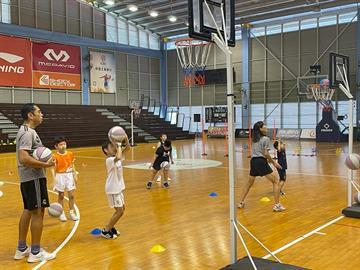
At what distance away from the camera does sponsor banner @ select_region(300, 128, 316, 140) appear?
27.7m

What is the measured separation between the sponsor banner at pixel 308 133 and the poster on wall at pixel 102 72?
1439 centimetres

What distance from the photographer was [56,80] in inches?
1105

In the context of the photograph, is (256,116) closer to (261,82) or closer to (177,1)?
(261,82)

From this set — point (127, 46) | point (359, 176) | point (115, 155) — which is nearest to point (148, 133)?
point (127, 46)

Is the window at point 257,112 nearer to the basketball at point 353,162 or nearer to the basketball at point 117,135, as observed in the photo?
the basketball at point 353,162

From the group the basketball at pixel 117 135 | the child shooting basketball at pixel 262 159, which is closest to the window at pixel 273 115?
the child shooting basketball at pixel 262 159

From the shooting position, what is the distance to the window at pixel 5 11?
2578 cm

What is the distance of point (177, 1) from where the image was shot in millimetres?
27203

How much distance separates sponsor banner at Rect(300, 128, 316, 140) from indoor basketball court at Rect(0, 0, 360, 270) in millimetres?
85

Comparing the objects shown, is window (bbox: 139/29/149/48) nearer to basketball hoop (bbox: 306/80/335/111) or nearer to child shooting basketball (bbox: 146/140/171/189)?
basketball hoop (bbox: 306/80/335/111)

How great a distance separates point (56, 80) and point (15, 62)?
2993mm

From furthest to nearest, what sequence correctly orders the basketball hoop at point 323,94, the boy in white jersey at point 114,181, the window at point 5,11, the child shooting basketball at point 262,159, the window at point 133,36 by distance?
the window at point 133,36
the window at point 5,11
the basketball hoop at point 323,94
the child shooting basketball at point 262,159
the boy in white jersey at point 114,181

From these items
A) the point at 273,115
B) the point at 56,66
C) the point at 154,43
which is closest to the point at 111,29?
the point at 154,43

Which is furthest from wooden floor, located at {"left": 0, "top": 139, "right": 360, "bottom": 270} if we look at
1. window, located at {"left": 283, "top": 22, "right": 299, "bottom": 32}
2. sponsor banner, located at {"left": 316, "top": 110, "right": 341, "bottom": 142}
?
window, located at {"left": 283, "top": 22, "right": 299, "bottom": 32}
